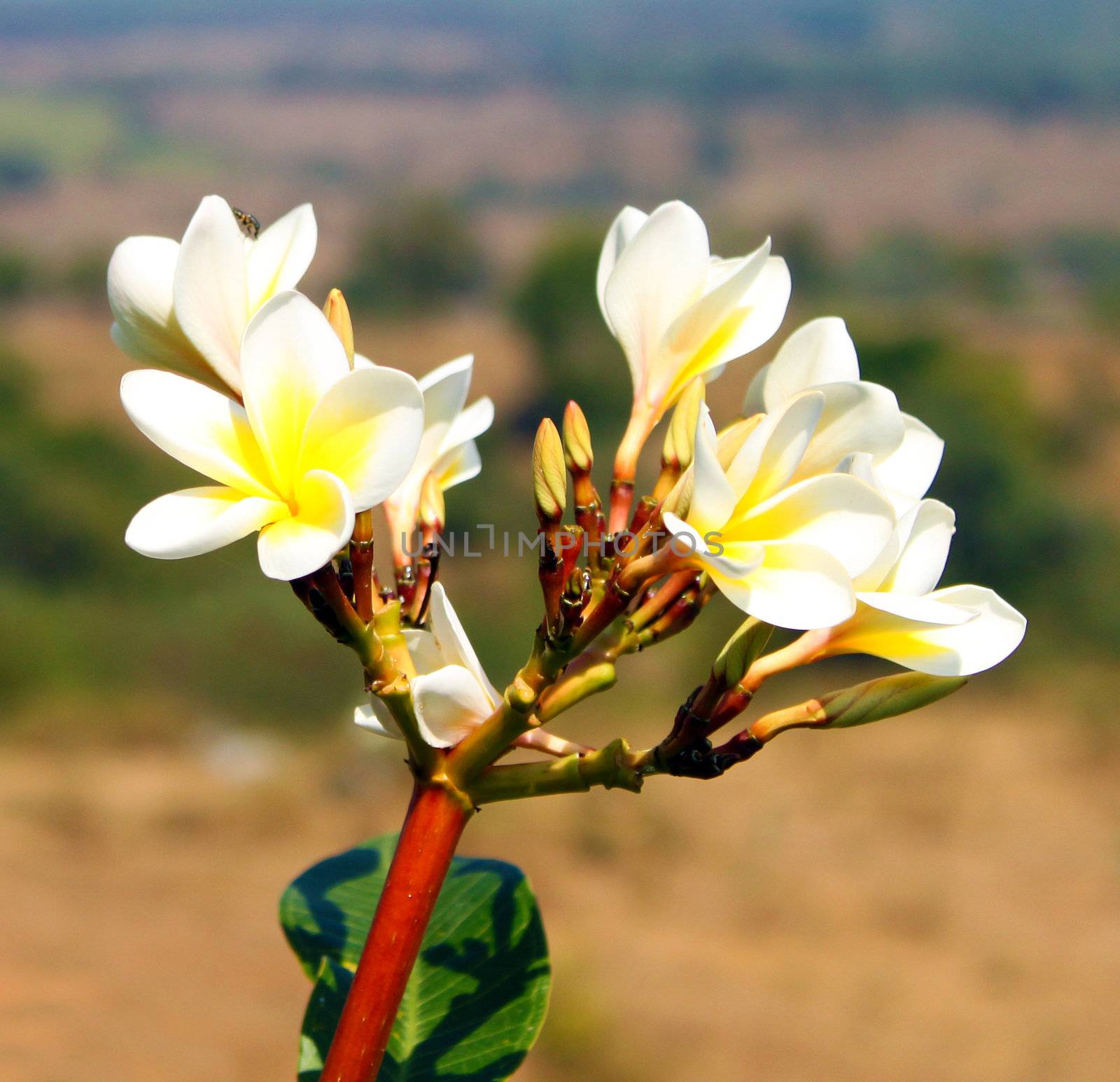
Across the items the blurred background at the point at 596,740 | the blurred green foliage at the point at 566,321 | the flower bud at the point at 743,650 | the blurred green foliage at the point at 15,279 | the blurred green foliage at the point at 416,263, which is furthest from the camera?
the blurred green foliage at the point at 416,263

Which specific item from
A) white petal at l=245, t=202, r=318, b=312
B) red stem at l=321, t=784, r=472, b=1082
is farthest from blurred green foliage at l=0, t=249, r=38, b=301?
red stem at l=321, t=784, r=472, b=1082

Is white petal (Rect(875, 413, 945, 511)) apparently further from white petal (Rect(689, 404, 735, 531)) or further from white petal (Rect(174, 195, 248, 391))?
white petal (Rect(174, 195, 248, 391))

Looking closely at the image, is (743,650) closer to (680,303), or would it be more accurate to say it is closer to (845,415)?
(845,415)

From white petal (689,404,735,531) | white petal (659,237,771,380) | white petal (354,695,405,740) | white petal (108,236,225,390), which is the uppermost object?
white petal (659,237,771,380)

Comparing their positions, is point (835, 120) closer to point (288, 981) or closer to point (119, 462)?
point (119, 462)

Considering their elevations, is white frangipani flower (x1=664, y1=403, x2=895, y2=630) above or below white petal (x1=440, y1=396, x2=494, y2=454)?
below

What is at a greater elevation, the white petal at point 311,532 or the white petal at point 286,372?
the white petal at point 286,372

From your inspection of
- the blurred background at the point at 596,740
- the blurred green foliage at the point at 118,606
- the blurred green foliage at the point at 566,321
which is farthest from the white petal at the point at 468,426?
the blurred green foliage at the point at 566,321

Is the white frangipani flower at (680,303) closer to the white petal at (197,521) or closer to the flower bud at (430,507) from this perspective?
the flower bud at (430,507)
